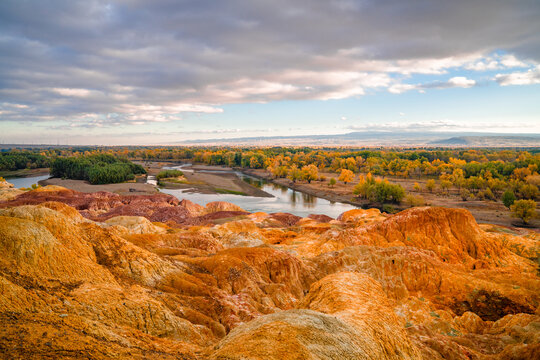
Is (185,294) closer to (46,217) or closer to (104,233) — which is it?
(104,233)

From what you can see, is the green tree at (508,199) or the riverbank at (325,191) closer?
the green tree at (508,199)

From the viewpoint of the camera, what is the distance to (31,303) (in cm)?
1055

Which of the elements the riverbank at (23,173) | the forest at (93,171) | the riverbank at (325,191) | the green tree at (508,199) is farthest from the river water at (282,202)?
the riverbank at (23,173)

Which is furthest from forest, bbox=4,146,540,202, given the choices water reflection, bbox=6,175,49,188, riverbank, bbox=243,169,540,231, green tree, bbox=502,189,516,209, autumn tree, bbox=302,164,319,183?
water reflection, bbox=6,175,49,188

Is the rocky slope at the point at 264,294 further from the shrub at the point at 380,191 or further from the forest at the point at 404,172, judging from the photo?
the forest at the point at 404,172

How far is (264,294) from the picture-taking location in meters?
22.7

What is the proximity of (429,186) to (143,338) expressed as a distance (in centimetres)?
11462

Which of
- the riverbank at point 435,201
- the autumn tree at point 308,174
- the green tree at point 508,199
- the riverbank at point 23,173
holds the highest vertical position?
the riverbank at point 23,173

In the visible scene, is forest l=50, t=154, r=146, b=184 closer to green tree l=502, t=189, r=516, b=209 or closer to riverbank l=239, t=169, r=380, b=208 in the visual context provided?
riverbank l=239, t=169, r=380, b=208

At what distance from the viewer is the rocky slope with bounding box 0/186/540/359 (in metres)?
9.60

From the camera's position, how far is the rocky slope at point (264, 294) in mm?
9602

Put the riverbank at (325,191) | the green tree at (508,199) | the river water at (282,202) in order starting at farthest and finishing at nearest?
the riverbank at (325,191), the river water at (282,202), the green tree at (508,199)

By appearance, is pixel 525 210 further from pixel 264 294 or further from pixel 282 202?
pixel 264 294

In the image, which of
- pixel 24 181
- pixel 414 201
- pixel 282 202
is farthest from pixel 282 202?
pixel 24 181
